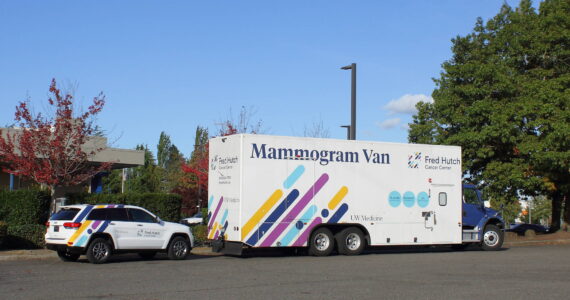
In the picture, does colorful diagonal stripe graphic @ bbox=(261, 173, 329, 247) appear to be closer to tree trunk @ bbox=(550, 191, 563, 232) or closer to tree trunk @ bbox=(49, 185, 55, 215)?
tree trunk @ bbox=(49, 185, 55, 215)

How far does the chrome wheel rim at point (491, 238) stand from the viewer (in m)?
23.9

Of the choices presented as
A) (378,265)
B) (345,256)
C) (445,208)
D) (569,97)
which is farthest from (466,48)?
(378,265)

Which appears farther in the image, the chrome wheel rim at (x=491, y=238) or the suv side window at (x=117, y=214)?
the chrome wheel rim at (x=491, y=238)

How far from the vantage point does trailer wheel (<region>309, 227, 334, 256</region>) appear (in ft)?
65.6

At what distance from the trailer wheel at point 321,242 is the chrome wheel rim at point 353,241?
57 centimetres

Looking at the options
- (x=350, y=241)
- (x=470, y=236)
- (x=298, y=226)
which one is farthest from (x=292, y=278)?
(x=470, y=236)

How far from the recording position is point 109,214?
17766mm

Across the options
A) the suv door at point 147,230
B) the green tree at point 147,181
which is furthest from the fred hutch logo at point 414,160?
the green tree at point 147,181

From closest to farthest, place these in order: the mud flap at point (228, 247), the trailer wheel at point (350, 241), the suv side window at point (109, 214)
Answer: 1. the suv side window at point (109, 214)
2. the mud flap at point (228, 247)
3. the trailer wheel at point (350, 241)

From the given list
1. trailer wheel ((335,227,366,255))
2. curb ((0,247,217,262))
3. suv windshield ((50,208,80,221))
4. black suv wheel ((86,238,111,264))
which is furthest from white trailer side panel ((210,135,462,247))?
curb ((0,247,217,262))

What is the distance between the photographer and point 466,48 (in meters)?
32.4

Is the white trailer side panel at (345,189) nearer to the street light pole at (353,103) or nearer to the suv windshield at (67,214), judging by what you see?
the street light pole at (353,103)

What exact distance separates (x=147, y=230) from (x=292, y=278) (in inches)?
227

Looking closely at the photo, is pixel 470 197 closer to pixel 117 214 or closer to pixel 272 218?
pixel 272 218
